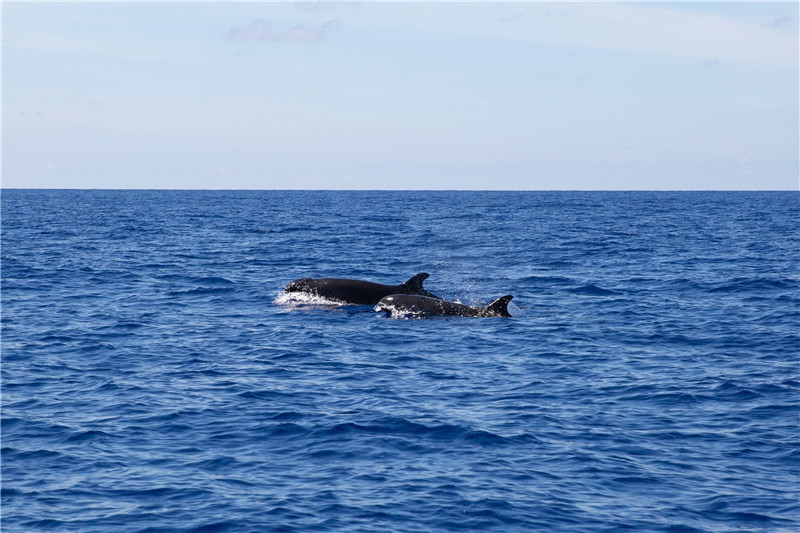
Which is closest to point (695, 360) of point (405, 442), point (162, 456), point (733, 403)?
point (733, 403)

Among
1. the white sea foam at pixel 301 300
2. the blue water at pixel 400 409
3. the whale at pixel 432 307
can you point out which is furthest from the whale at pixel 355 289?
the blue water at pixel 400 409

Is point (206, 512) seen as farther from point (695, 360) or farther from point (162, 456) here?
point (695, 360)

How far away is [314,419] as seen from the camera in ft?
50.1

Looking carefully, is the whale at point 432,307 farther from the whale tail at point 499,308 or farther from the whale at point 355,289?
the whale at point 355,289

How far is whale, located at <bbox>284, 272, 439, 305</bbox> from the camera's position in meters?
27.9

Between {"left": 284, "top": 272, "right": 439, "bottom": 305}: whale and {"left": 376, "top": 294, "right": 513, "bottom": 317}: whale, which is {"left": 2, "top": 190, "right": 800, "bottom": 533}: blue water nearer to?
{"left": 376, "top": 294, "right": 513, "bottom": 317}: whale

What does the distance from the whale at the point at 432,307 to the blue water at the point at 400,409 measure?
75cm

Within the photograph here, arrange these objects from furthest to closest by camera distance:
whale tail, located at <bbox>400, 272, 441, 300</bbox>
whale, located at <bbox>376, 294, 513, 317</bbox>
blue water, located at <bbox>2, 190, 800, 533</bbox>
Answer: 1. whale tail, located at <bbox>400, 272, 441, 300</bbox>
2. whale, located at <bbox>376, 294, 513, 317</bbox>
3. blue water, located at <bbox>2, 190, 800, 533</bbox>

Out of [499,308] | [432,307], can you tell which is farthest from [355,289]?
[499,308]

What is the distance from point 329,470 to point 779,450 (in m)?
7.56

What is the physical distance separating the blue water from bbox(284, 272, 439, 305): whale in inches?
36.4

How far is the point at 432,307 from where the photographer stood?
1060 inches

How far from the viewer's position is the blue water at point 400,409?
38.2ft

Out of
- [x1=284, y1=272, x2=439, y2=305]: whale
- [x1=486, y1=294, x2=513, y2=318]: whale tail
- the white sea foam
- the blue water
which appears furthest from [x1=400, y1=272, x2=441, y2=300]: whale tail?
the white sea foam
